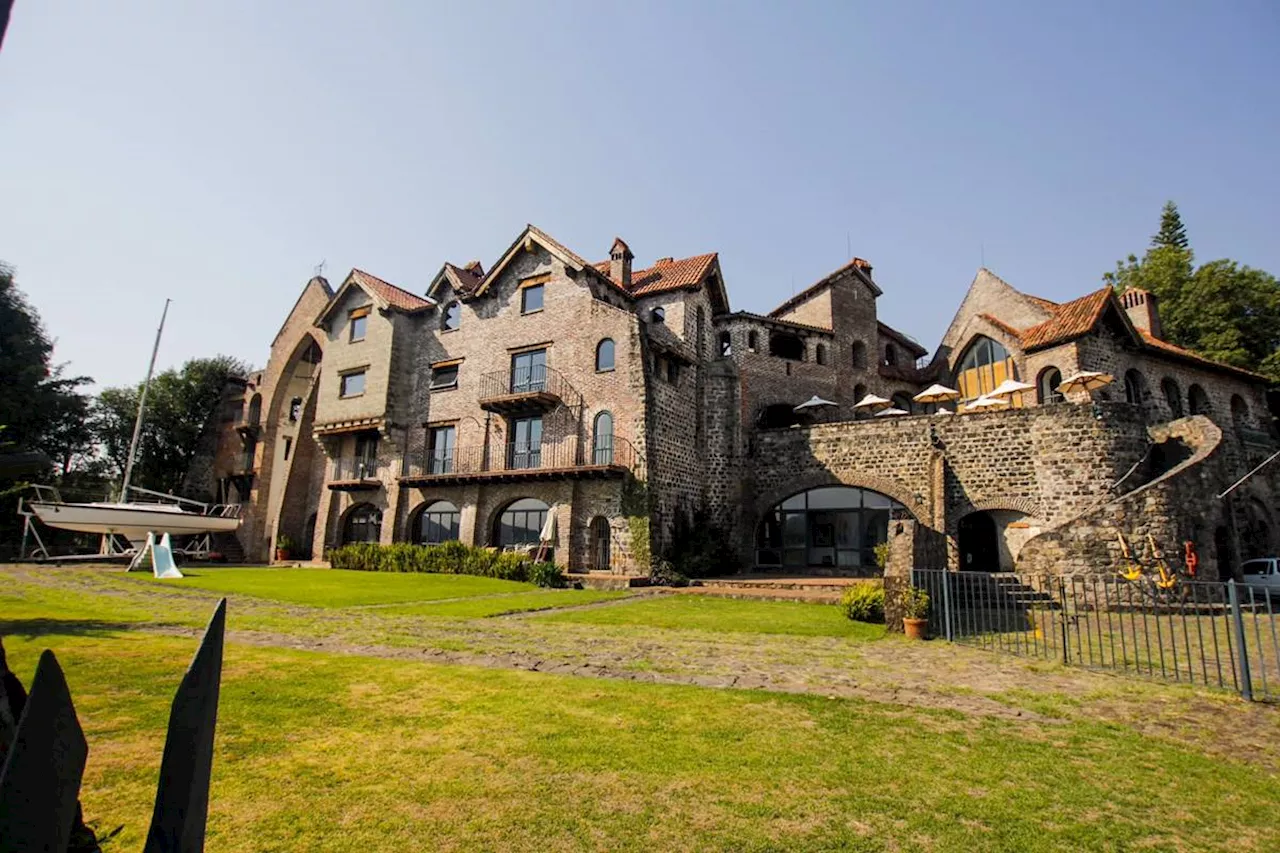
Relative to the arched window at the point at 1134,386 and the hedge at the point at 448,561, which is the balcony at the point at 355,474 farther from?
the arched window at the point at 1134,386

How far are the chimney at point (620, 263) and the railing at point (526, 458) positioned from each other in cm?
779

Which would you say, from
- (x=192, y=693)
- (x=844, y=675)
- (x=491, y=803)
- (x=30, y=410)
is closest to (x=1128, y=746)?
(x=844, y=675)

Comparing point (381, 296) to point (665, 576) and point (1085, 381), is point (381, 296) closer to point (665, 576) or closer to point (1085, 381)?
point (665, 576)

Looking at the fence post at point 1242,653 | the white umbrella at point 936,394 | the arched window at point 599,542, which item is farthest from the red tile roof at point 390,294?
the fence post at point 1242,653

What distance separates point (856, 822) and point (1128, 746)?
329 cm

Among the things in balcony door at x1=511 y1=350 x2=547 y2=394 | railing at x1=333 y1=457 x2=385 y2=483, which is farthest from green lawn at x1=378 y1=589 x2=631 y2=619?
railing at x1=333 y1=457 x2=385 y2=483

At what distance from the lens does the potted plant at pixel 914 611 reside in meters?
11.4

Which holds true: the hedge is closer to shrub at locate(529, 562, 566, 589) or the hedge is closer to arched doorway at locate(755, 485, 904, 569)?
shrub at locate(529, 562, 566, 589)

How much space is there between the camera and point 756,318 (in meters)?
28.7

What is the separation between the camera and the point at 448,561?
23.6 meters

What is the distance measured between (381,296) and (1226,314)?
42.9m

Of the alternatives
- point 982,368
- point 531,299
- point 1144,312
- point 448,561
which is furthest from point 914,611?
point 1144,312

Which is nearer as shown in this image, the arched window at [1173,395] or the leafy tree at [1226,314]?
the arched window at [1173,395]

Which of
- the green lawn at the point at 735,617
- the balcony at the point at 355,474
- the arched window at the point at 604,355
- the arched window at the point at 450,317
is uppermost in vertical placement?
the arched window at the point at 450,317
